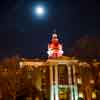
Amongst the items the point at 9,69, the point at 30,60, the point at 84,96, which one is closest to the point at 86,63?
the point at 84,96

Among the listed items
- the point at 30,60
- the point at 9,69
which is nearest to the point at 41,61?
the point at 30,60

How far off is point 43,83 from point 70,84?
4900mm

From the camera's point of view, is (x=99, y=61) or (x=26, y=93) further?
(x=99, y=61)

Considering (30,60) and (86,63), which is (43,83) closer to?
(30,60)

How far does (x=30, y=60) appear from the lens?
162ft

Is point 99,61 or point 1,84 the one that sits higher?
point 99,61

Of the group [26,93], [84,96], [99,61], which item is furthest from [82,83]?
[26,93]

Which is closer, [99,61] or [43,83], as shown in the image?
[43,83]

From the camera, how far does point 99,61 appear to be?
2045 inches

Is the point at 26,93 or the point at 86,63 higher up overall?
the point at 86,63

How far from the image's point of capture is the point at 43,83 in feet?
156

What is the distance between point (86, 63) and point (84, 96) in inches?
251

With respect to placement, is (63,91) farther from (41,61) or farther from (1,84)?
(1,84)

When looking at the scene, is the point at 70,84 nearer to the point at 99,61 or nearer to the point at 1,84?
the point at 99,61
